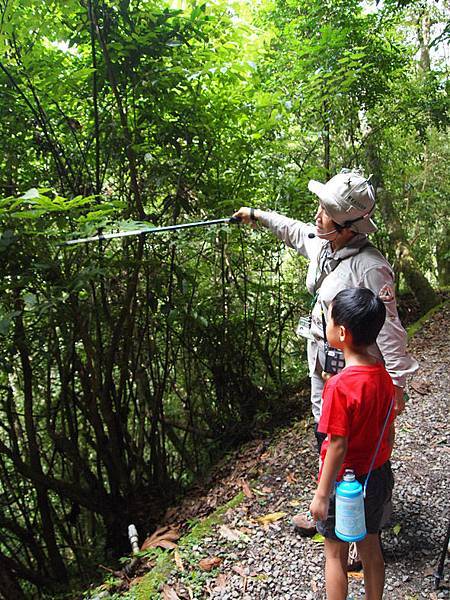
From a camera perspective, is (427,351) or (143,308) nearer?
(143,308)

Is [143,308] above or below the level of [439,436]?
above

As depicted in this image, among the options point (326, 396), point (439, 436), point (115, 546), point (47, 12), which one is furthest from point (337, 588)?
point (47, 12)

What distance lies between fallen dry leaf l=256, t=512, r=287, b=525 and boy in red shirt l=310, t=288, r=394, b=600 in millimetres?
1128

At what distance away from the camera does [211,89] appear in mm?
3850

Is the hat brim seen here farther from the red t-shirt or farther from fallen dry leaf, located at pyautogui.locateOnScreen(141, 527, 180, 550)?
fallen dry leaf, located at pyautogui.locateOnScreen(141, 527, 180, 550)

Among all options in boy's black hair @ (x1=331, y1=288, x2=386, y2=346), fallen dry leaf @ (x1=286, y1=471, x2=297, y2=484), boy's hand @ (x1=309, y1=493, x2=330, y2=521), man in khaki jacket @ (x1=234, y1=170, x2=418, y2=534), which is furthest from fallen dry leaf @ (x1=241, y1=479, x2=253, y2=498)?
boy's black hair @ (x1=331, y1=288, x2=386, y2=346)

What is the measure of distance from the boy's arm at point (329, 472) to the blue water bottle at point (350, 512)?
0.05 meters

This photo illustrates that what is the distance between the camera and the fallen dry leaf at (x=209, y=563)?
2.57m

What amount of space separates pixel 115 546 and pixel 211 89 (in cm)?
435

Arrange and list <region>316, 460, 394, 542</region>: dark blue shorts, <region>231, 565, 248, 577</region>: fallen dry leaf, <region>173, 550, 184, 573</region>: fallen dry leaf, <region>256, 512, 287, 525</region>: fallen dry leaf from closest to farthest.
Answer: <region>316, 460, 394, 542</region>: dark blue shorts, <region>231, 565, 248, 577</region>: fallen dry leaf, <region>173, 550, 184, 573</region>: fallen dry leaf, <region>256, 512, 287, 525</region>: fallen dry leaf

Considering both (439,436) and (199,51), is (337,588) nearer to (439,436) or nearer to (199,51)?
(439,436)

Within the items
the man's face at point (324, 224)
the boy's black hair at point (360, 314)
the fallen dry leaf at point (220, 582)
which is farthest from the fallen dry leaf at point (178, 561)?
the man's face at point (324, 224)

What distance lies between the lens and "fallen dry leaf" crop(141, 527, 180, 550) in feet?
9.99

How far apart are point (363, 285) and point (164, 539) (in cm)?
241
